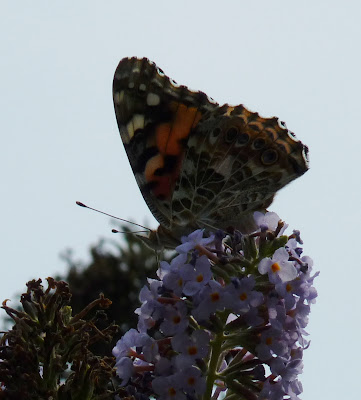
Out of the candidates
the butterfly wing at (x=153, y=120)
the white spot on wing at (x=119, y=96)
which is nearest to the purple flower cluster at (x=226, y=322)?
the butterfly wing at (x=153, y=120)

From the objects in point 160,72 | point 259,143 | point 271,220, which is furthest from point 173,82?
point 271,220

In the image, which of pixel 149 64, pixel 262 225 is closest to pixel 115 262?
pixel 149 64

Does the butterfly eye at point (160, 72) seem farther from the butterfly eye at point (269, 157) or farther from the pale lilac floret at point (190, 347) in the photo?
the pale lilac floret at point (190, 347)

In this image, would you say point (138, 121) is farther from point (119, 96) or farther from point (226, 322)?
point (226, 322)

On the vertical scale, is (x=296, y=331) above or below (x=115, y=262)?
below

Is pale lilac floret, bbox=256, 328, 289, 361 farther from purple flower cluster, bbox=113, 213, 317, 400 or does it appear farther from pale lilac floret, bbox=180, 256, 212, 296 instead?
pale lilac floret, bbox=180, 256, 212, 296

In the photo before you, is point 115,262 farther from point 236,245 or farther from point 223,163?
point 236,245
